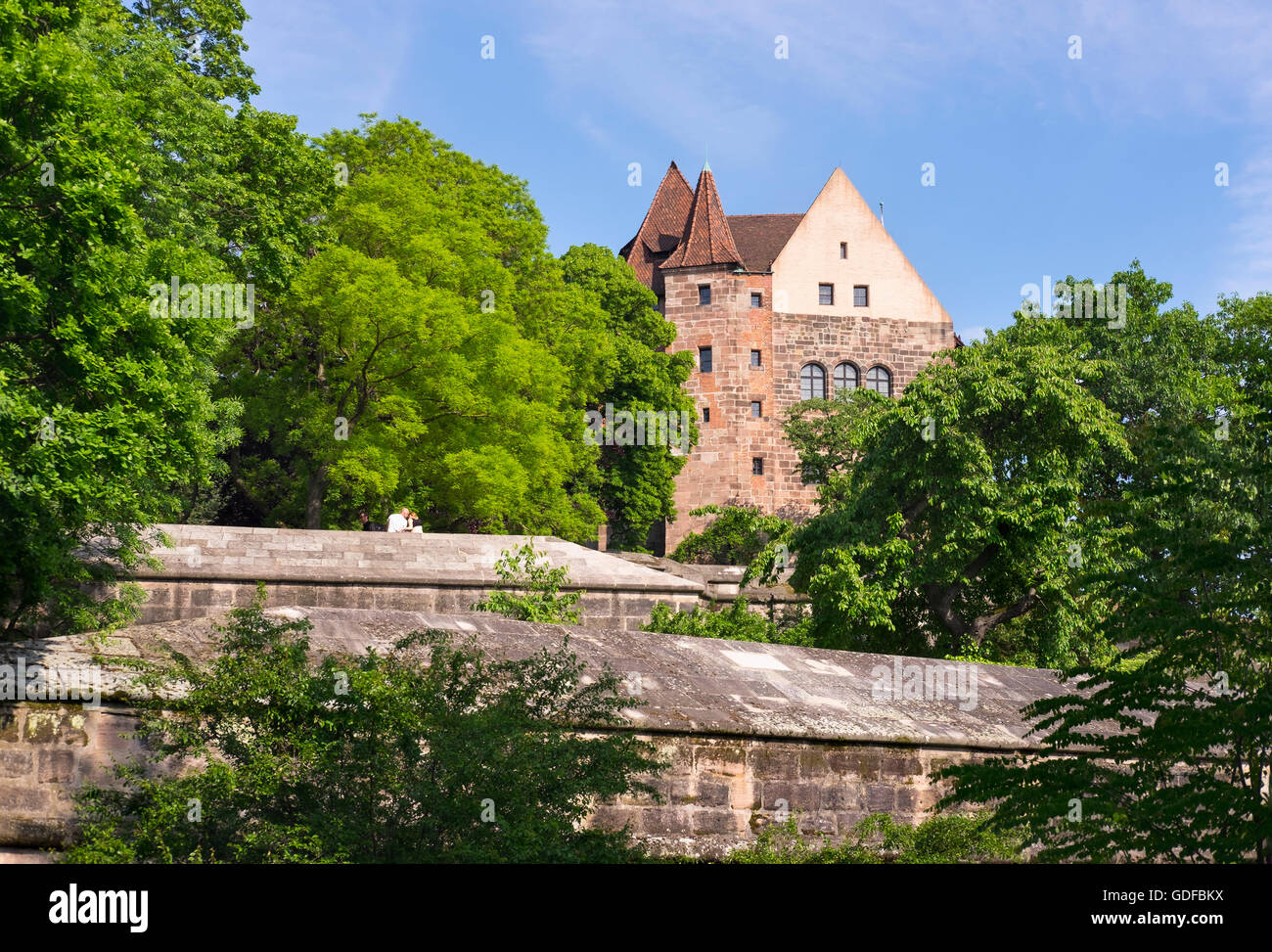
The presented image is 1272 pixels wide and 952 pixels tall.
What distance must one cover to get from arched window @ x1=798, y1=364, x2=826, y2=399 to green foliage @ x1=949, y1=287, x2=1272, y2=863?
141 ft

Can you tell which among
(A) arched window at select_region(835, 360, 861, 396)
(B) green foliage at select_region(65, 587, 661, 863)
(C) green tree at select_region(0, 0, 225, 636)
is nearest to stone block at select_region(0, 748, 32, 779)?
(B) green foliage at select_region(65, 587, 661, 863)

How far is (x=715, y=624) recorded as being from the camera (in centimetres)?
1755

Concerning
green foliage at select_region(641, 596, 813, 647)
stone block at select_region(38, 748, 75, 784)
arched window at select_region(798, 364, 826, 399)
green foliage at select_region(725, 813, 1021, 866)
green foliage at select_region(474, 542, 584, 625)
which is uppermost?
arched window at select_region(798, 364, 826, 399)

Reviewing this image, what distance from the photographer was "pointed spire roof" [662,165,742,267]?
5156 cm

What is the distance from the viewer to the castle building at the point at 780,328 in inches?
1993

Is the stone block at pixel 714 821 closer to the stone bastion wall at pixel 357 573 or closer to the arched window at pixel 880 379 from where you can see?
the stone bastion wall at pixel 357 573

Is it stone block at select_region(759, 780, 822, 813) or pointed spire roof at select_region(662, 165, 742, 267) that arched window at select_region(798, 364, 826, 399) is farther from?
stone block at select_region(759, 780, 822, 813)

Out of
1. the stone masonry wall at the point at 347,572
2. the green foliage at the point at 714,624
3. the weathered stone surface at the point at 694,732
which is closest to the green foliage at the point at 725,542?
the stone masonry wall at the point at 347,572

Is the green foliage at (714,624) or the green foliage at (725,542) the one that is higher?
the green foliage at (725,542)

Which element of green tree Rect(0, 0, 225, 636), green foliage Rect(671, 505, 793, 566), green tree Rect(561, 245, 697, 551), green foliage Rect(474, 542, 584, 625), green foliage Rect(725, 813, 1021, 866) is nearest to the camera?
green foliage Rect(725, 813, 1021, 866)

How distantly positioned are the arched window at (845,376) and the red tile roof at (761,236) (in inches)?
208

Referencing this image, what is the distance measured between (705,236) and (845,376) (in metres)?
8.60
